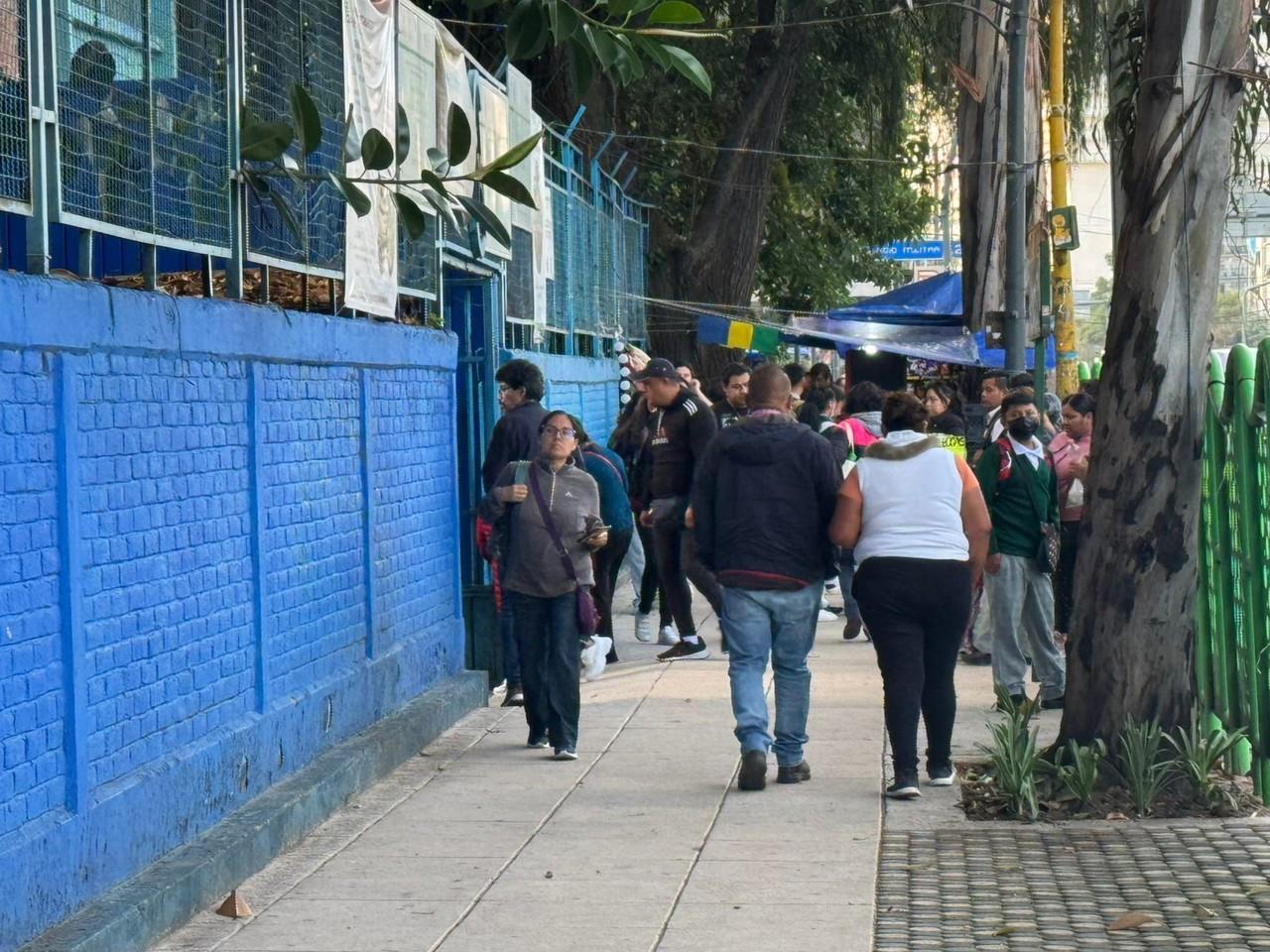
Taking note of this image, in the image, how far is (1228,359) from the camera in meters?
7.66

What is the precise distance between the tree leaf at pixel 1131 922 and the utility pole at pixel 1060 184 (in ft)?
61.8

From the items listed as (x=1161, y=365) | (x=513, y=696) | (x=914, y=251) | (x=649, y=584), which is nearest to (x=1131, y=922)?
(x=1161, y=365)

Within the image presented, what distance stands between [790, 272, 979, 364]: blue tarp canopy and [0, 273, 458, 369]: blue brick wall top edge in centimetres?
1442

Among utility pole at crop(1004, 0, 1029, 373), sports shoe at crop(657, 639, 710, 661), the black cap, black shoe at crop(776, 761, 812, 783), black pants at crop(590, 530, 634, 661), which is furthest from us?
utility pole at crop(1004, 0, 1029, 373)

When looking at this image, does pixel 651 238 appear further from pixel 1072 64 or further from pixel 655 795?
pixel 655 795

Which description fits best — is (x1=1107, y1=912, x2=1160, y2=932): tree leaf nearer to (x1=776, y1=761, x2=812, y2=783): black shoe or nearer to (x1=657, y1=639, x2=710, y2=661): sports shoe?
(x1=776, y1=761, x2=812, y2=783): black shoe

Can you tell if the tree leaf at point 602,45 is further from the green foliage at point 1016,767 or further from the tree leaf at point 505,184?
the green foliage at point 1016,767

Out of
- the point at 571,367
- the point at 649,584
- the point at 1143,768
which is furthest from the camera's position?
the point at 571,367

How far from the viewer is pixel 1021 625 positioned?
33.4 feet

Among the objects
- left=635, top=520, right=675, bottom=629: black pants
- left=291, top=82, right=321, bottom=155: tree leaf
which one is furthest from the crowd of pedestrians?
left=291, top=82, right=321, bottom=155: tree leaf

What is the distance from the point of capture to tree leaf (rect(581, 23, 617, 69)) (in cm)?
537

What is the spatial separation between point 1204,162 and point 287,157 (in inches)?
151

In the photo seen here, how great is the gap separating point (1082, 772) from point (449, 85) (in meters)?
5.61

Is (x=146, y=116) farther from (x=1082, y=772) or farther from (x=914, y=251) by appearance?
(x=914, y=251)
